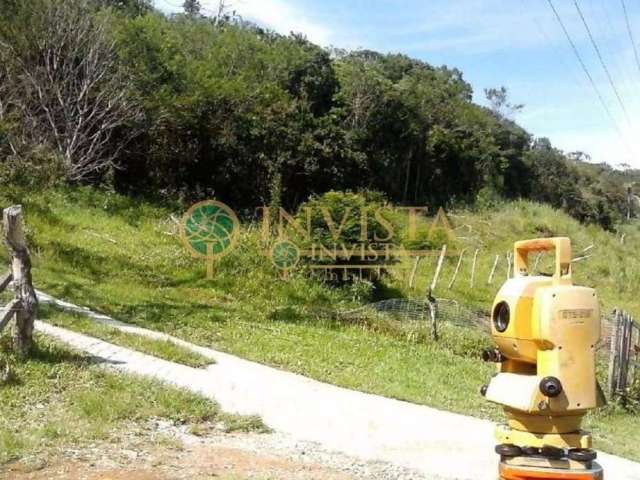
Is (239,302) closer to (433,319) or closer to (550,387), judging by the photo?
(433,319)

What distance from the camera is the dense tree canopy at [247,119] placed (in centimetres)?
1758

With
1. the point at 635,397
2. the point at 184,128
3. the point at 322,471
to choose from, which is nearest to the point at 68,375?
the point at 322,471

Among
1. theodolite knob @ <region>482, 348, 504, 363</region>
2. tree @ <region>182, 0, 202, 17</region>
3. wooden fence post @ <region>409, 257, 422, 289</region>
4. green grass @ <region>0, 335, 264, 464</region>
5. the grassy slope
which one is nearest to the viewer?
theodolite knob @ <region>482, 348, 504, 363</region>

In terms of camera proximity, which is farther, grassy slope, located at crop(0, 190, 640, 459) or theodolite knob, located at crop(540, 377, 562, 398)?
grassy slope, located at crop(0, 190, 640, 459)

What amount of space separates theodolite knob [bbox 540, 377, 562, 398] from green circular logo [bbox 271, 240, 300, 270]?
10776 mm

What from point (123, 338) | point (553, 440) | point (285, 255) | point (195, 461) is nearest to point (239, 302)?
point (285, 255)

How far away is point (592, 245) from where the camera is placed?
2666 centimetres

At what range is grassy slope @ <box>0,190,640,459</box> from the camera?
25.9 ft

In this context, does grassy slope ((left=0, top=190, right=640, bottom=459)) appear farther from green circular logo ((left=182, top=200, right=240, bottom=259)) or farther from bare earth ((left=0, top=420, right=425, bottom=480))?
bare earth ((left=0, top=420, right=425, bottom=480))

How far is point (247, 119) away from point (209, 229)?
6201mm

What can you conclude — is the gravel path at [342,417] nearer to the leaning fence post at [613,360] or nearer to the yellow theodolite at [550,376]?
the yellow theodolite at [550,376]

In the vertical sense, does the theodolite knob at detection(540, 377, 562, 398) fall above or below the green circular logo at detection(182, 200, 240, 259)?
above

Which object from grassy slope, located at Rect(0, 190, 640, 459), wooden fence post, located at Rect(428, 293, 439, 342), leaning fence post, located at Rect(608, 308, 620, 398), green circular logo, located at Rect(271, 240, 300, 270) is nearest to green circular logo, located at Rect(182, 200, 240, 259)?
grassy slope, located at Rect(0, 190, 640, 459)

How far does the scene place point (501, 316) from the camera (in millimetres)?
2936
